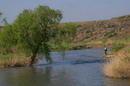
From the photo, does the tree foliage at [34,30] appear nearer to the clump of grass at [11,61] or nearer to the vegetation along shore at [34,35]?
the vegetation along shore at [34,35]

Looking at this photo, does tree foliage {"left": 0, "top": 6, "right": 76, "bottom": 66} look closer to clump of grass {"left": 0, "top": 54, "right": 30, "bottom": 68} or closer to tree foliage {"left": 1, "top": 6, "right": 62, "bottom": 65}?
tree foliage {"left": 1, "top": 6, "right": 62, "bottom": 65}

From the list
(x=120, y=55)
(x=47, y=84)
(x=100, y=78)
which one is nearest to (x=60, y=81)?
(x=47, y=84)

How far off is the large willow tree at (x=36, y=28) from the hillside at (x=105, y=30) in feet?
227

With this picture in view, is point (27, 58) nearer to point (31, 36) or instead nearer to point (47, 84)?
point (31, 36)

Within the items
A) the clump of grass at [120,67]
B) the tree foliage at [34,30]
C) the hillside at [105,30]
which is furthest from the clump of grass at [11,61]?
the hillside at [105,30]

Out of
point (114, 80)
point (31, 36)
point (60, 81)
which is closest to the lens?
point (114, 80)

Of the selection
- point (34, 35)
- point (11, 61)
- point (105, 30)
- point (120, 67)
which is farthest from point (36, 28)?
point (105, 30)

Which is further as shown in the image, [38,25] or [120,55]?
[38,25]

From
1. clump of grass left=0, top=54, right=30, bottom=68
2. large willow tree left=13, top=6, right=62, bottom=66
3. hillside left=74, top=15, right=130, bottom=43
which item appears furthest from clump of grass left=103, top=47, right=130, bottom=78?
hillside left=74, top=15, right=130, bottom=43

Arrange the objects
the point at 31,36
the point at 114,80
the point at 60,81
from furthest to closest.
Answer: the point at 31,36 < the point at 60,81 < the point at 114,80

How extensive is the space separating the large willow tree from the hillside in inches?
2726

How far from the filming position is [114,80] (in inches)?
998

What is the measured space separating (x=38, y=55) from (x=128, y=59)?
20167mm

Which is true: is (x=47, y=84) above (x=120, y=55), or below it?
below
